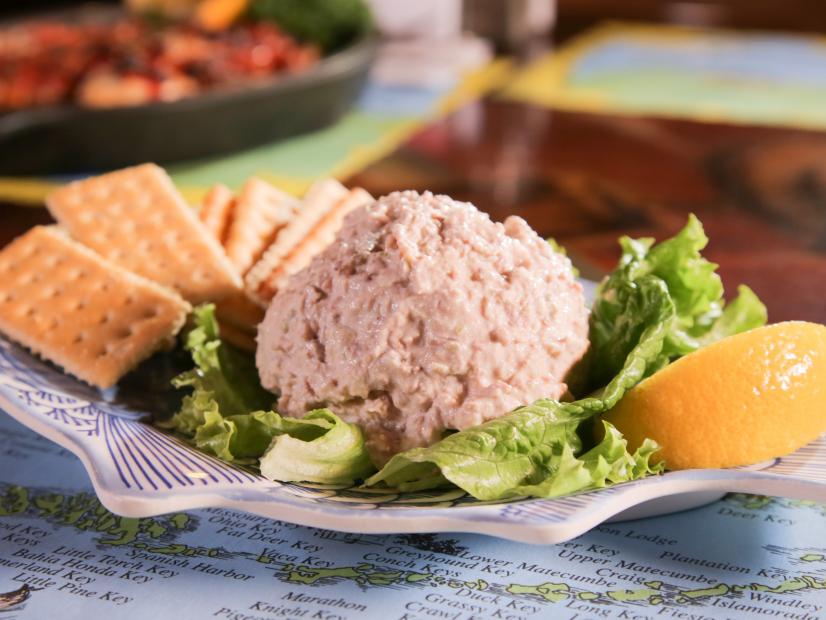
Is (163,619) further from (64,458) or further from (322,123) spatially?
(322,123)

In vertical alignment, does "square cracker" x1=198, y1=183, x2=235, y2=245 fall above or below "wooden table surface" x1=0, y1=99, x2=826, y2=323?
above

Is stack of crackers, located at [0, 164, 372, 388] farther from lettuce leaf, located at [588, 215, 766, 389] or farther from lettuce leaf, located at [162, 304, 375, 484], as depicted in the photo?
lettuce leaf, located at [588, 215, 766, 389]

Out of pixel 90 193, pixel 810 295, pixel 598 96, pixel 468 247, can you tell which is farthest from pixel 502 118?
pixel 468 247

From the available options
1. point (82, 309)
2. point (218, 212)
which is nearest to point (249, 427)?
point (82, 309)

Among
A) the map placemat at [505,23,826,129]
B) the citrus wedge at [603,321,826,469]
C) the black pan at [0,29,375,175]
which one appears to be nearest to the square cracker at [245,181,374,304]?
the citrus wedge at [603,321,826,469]

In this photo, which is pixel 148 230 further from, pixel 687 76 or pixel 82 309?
pixel 687 76
